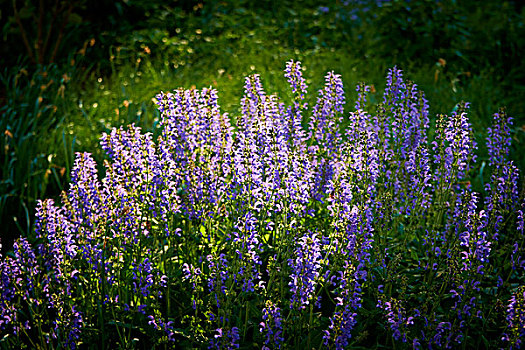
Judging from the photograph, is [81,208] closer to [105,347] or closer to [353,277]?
[105,347]

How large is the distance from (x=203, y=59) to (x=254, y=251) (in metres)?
5.92

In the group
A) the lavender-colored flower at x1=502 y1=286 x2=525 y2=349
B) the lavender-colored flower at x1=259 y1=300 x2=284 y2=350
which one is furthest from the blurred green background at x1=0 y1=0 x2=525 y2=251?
the lavender-colored flower at x1=259 y1=300 x2=284 y2=350

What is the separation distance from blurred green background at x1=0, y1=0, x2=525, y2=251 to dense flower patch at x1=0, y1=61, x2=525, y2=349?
5.91 ft

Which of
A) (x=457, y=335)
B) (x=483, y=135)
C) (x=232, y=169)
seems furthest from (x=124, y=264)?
(x=483, y=135)

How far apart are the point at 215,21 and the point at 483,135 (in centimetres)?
545

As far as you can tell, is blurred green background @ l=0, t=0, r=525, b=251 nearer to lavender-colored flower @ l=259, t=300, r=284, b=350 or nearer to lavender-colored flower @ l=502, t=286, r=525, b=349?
lavender-colored flower @ l=502, t=286, r=525, b=349

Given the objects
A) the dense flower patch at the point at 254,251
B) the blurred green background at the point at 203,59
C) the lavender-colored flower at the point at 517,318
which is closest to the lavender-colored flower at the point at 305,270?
the dense flower patch at the point at 254,251

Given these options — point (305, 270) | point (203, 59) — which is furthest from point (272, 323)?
point (203, 59)

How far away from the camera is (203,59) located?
8.70 m

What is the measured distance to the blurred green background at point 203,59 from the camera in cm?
591

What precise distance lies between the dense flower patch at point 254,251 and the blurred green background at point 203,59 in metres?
1.80

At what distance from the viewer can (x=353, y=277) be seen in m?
3.12

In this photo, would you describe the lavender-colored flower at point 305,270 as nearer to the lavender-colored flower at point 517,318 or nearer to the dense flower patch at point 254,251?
the dense flower patch at point 254,251

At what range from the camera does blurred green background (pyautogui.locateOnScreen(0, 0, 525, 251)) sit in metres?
5.91
